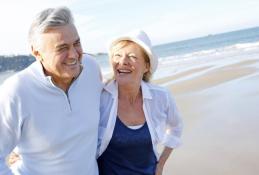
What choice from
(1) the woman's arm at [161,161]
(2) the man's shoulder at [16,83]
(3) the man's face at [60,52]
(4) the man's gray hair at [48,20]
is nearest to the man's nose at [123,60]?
(3) the man's face at [60,52]

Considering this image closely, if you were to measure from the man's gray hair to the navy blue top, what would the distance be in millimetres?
863

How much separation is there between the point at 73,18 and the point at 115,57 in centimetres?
56

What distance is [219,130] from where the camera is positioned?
22.7 feet

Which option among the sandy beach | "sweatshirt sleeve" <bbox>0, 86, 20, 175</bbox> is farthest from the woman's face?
the sandy beach

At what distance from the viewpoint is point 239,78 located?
12.7 meters

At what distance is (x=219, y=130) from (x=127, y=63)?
420 cm

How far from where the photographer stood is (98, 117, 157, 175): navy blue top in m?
3.01

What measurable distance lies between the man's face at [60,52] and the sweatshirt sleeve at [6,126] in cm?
33

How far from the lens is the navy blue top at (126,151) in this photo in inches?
119

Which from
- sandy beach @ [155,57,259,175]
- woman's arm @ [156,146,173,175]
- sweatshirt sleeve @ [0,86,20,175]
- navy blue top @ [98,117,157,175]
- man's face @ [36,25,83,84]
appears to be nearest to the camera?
sweatshirt sleeve @ [0,86,20,175]

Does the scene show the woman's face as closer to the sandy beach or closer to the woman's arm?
the woman's arm

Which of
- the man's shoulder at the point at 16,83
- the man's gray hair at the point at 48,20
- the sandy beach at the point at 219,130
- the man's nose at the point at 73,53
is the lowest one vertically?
the sandy beach at the point at 219,130

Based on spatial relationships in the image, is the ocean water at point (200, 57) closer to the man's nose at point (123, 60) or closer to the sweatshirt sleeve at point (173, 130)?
the man's nose at point (123, 60)

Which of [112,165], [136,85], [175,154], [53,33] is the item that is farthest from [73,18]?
[175,154]
